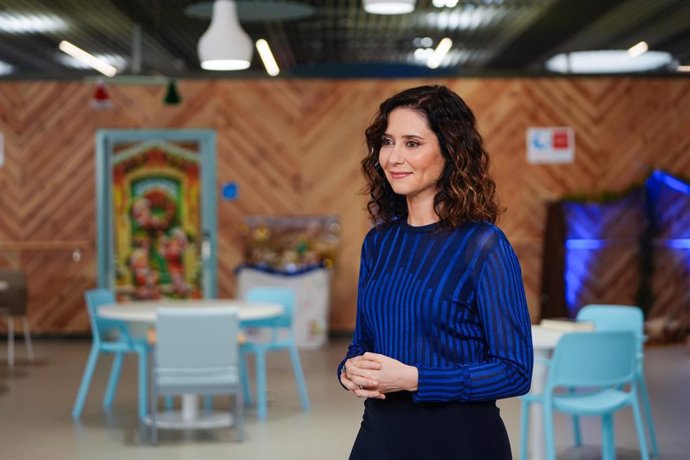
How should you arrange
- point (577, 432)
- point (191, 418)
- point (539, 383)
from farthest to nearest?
point (191, 418), point (577, 432), point (539, 383)

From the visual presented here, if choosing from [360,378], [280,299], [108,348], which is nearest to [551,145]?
[280,299]

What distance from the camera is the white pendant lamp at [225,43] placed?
25.1 feet

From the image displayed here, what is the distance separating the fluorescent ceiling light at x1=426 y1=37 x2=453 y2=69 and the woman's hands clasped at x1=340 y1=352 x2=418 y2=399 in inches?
441

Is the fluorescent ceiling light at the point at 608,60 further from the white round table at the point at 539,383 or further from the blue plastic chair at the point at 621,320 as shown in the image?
the white round table at the point at 539,383

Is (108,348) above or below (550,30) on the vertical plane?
below

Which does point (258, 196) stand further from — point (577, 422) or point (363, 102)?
point (577, 422)

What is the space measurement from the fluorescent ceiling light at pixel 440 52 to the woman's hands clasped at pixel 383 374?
36.8 feet

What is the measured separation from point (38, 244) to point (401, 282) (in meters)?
11.3

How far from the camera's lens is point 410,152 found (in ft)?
7.84

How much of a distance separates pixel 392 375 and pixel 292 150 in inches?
429

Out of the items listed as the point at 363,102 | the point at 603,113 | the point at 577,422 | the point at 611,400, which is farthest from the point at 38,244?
the point at 611,400

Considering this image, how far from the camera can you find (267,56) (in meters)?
13.3

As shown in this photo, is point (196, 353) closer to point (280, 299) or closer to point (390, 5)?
point (280, 299)

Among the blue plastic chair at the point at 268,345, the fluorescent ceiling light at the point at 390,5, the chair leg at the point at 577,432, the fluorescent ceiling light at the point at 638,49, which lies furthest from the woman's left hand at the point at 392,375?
the fluorescent ceiling light at the point at 638,49
